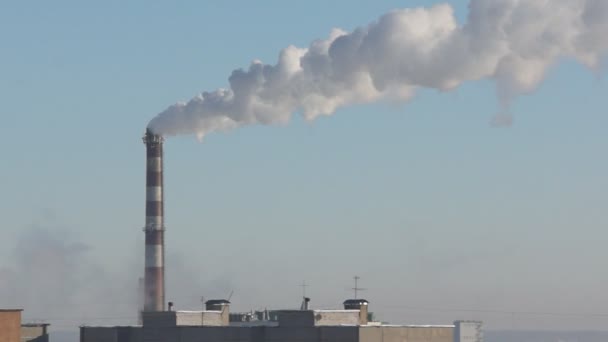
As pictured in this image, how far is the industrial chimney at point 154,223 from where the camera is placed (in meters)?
141

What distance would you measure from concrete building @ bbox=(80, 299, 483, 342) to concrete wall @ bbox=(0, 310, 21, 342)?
8.58 meters

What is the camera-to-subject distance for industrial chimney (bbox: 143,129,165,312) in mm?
140750

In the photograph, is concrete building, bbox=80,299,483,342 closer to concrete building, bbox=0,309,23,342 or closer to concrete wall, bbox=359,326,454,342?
concrete wall, bbox=359,326,454,342

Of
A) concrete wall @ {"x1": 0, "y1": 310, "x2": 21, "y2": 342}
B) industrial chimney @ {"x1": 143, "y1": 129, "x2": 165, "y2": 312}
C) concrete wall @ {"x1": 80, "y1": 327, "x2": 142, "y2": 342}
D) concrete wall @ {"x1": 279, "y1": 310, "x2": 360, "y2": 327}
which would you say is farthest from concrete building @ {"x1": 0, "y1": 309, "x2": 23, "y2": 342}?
industrial chimney @ {"x1": 143, "y1": 129, "x2": 165, "y2": 312}

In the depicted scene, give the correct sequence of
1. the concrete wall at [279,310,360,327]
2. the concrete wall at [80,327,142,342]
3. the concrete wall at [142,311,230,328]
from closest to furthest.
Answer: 1. the concrete wall at [279,310,360,327]
2. the concrete wall at [142,311,230,328]
3. the concrete wall at [80,327,142,342]

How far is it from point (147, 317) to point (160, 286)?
3195cm

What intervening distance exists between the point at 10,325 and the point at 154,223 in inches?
1516

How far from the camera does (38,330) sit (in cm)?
11862

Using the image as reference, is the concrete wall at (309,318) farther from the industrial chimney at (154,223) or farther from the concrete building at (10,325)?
the industrial chimney at (154,223)

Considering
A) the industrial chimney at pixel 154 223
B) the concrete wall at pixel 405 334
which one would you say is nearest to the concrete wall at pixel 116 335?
the concrete wall at pixel 405 334

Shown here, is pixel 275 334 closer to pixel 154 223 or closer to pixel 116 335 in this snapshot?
pixel 116 335

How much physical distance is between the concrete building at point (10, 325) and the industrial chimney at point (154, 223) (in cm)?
3750

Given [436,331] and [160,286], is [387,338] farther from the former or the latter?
[160,286]

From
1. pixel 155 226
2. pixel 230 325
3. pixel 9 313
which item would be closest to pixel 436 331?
pixel 230 325
